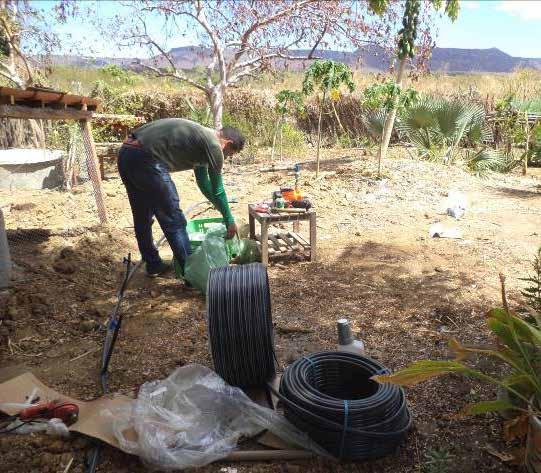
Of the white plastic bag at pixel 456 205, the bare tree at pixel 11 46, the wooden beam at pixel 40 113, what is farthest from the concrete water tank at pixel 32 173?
the white plastic bag at pixel 456 205

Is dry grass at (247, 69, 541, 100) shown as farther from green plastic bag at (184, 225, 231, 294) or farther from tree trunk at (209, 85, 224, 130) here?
green plastic bag at (184, 225, 231, 294)

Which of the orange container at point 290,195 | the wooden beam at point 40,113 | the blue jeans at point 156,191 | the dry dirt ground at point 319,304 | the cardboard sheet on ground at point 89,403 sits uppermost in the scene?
the wooden beam at point 40,113

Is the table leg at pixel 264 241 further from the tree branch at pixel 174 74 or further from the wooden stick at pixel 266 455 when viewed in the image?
the tree branch at pixel 174 74

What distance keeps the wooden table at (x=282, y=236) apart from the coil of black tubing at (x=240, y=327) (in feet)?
6.93

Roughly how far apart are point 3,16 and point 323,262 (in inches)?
323

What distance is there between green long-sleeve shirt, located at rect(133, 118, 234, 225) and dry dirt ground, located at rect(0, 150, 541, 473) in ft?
3.67

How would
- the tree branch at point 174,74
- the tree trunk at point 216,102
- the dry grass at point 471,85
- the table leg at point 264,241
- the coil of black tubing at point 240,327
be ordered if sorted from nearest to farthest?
the coil of black tubing at point 240,327
the table leg at point 264,241
the tree trunk at point 216,102
the tree branch at point 174,74
the dry grass at point 471,85

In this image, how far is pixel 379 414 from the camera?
218 cm

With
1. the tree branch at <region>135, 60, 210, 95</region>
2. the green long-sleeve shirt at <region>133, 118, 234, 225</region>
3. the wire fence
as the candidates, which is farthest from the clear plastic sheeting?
the tree branch at <region>135, 60, 210, 95</region>

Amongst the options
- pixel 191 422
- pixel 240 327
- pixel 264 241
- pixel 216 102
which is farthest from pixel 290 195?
pixel 216 102

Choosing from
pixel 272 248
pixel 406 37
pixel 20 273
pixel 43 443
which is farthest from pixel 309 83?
pixel 43 443

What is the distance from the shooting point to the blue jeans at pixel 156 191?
3962mm

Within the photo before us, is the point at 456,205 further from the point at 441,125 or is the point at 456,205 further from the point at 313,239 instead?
the point at 441,125

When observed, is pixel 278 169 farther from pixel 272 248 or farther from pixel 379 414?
pixel 379 414
